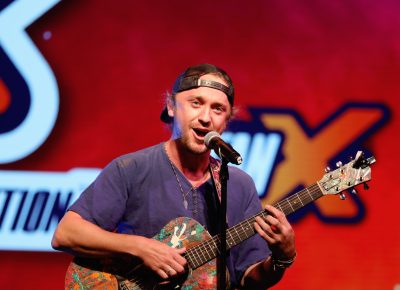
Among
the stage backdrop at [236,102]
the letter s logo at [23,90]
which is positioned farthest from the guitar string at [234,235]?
the letter s logo at [23,90]

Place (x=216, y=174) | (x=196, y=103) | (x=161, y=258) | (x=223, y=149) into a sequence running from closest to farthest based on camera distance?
(x=223, y=149) → (x=161, y=258) → (x=196, y=103) → (x=216, y=174)

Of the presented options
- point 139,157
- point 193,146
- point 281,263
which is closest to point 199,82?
point 193,146

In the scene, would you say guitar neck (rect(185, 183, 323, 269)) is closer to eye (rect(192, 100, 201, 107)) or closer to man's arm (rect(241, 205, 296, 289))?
man's arm (rect(241, 205, 296, 289))

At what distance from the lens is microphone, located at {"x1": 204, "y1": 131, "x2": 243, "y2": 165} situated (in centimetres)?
213

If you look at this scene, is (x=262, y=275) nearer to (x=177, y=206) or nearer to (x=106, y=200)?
(x=177, y=206)

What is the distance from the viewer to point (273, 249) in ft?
8.39

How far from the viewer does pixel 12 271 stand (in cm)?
380

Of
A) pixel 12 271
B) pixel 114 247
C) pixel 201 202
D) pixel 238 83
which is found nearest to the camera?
pixel 114 247

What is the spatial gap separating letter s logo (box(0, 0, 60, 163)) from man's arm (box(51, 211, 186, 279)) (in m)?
1.39

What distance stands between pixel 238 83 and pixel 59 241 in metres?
1.93

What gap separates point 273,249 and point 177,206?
483 millimetres

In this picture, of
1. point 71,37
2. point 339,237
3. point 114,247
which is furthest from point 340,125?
point 114,247

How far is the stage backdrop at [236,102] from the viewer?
12.6 feet

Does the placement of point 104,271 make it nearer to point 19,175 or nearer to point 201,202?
point 201,202
